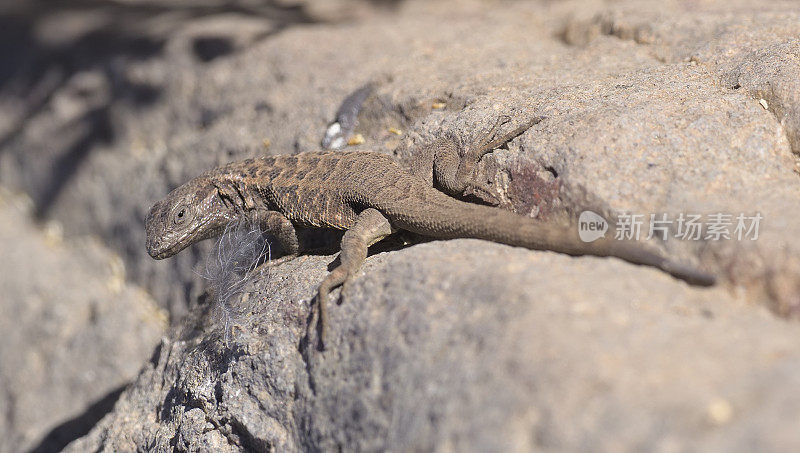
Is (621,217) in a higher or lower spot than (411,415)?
higher

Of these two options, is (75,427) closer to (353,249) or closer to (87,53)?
(353,249)

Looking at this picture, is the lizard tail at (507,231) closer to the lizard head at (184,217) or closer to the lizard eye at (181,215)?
the lizard head at (184,217)

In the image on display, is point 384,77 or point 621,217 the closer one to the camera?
point 621,217

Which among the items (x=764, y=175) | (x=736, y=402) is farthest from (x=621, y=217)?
(x=736, y=402)

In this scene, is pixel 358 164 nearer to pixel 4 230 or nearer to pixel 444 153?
pixel 444 153

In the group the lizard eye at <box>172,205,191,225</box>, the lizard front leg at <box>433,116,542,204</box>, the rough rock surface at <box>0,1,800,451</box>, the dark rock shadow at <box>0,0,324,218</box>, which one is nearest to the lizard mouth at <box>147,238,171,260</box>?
the lizard eye at <box>172,205,191,225</box>

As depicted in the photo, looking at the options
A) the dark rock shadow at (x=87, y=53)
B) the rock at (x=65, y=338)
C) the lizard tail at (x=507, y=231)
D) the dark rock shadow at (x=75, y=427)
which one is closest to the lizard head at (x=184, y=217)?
the lizard tail at (x=507, y=231)

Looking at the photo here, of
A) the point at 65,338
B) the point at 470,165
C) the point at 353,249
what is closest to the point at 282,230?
the point at 353,249
